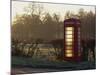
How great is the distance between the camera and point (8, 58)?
2699 mm

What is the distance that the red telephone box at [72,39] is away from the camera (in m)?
2.93

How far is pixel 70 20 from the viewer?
9.67 ft

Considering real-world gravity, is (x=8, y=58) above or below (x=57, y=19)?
below

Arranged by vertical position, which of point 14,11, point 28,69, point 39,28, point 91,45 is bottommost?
point 28,69

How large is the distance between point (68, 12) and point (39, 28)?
42 centimetres

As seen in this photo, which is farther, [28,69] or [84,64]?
[84,64]

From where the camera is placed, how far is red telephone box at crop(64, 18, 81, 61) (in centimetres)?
→ 293

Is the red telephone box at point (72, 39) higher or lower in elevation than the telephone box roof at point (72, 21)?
lower

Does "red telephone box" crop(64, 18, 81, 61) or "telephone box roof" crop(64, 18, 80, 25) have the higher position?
"telephone box roof" crop(64, 18, 80, 25)

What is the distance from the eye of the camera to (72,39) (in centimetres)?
296

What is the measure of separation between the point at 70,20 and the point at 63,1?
0.25m

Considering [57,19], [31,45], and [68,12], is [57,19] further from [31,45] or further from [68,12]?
[31,45]

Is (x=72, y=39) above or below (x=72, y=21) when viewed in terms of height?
below

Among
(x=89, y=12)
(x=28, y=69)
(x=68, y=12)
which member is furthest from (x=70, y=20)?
(x=28, y=69)
